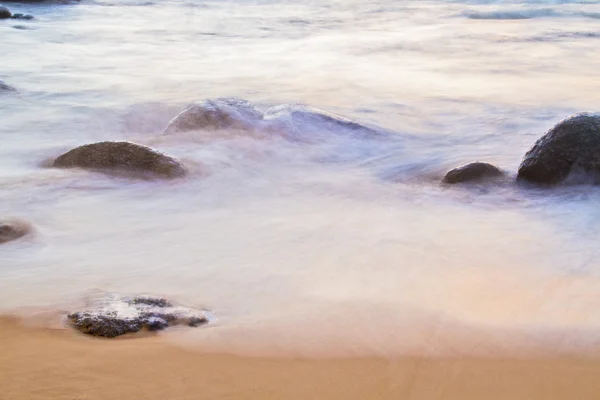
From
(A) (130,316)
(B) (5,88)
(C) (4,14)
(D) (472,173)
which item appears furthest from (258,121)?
(C) (4,14)

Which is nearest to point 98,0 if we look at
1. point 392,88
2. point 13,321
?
point 392,88

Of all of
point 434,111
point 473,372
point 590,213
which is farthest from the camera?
point 434,111

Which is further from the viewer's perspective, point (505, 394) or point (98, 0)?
point (98, 0)

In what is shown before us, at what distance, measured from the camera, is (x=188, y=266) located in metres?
2.79

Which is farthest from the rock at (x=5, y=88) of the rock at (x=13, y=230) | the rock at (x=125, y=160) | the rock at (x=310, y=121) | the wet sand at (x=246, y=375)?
the wet sand at (x=246, y=375)

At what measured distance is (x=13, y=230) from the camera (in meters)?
3.18

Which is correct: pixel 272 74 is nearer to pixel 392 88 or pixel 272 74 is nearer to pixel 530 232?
pixel 392 88

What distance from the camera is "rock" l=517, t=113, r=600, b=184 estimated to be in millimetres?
4082

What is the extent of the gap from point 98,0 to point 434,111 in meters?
14.5

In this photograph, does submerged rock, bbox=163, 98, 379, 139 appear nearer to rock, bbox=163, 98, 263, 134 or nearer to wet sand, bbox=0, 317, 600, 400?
rock, bbox=163, 98, 263, 134

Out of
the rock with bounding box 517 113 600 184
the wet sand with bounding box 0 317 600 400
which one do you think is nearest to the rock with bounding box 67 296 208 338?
the wet sand with bounding box 0 317 600 400

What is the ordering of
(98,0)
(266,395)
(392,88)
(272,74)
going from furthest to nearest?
(98,0)
(272,74)
(392,88)
(266,395)

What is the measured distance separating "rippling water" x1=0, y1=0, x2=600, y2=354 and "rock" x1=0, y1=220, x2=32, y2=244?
3.8 inches

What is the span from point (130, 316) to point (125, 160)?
2241mm
